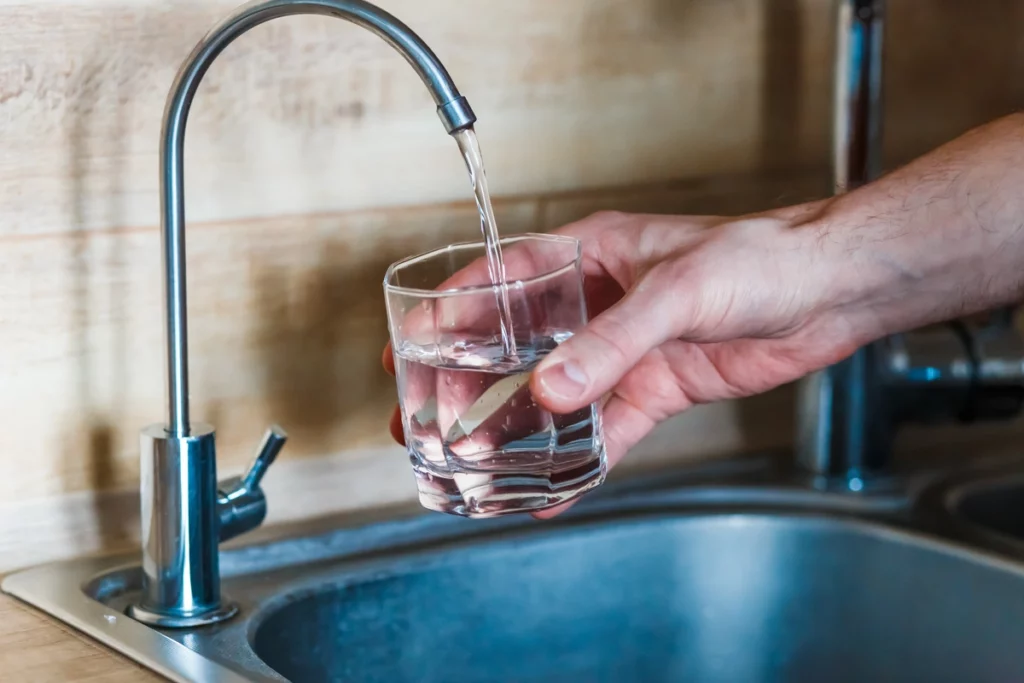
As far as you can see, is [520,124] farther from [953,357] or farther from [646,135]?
[953,357]

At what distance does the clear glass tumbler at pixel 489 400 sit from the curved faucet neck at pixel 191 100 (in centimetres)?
9

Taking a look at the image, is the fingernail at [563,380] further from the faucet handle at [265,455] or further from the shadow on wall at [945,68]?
the shadow on wall at [945,68]

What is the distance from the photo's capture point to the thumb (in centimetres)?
63

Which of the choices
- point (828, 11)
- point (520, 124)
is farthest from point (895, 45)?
point (520, 124)

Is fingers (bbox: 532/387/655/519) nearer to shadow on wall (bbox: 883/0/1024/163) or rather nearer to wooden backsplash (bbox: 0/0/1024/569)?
wooden backsplash (bbox: 0/0/1024/569)

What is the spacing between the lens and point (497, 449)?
26.3 inches

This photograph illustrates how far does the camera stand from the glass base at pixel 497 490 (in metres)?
0.68

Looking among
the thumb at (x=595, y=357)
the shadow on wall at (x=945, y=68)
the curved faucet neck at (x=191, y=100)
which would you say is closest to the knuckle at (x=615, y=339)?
the thumb at (x=595, y=357)

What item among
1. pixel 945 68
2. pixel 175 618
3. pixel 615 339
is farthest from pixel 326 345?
pixel 945 68

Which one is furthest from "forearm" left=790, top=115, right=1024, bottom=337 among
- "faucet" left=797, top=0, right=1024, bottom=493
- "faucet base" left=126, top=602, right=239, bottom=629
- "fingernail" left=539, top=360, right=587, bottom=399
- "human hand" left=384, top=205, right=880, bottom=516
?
"faucet base" left=126, top=602, right=239, bottom=629

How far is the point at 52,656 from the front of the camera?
71cm

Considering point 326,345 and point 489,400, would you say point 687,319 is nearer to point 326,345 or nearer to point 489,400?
point 489,400

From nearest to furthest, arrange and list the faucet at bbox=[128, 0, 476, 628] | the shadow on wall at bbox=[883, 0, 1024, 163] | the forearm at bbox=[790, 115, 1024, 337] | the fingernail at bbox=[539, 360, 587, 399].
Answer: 1. the fingernail at bbox=[539, 360, 587, 399]
2. the faucet at bbox=[128, 0, 476, 628]
3. the forearm at bbox=[790, 115, 1024, 337]
4. the shadow on wall at bbox=[883, 0, 1024, 163]

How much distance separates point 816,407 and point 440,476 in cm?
47
